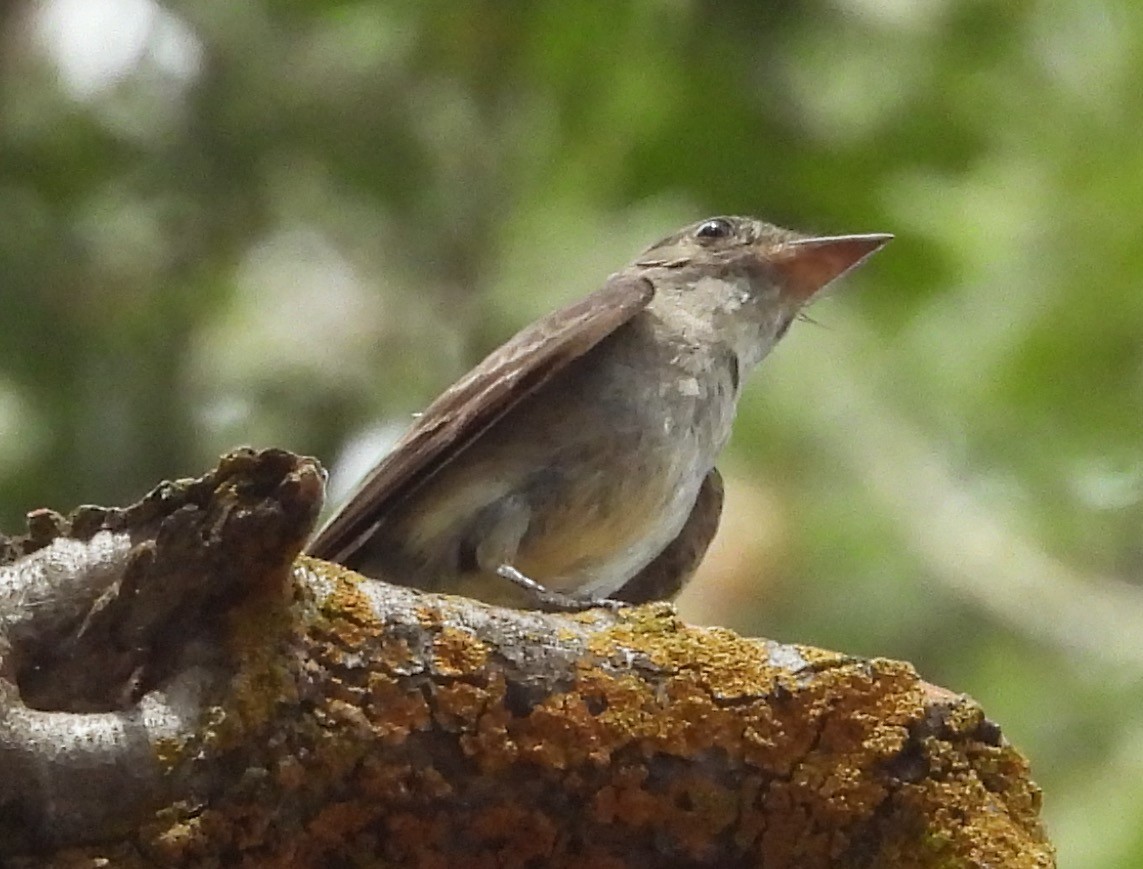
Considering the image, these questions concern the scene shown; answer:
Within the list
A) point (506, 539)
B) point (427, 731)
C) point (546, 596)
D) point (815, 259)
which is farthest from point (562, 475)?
point (427, 731)

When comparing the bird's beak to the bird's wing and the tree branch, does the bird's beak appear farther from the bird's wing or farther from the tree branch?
the tree branch

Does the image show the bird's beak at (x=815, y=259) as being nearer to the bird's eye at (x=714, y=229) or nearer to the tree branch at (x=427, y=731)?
the bird's eye at (x=714, y=229)

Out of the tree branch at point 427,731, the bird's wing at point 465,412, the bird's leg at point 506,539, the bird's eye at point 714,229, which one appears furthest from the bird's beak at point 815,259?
the tree branch at point 427,731

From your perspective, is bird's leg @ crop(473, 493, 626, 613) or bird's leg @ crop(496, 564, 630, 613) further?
bird's leg @ crop(473, 493, 626, 613)

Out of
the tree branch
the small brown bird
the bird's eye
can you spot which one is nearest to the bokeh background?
the bird's eye

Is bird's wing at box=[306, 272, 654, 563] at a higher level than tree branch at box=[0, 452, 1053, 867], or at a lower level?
higher

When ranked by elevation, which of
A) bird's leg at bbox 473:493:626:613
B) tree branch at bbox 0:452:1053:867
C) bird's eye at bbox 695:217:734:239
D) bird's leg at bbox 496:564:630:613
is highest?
bird's eye at bbox 695:217:734:239

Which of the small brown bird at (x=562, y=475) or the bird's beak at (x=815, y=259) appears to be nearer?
the small brown bird at (x=562, y=475)
